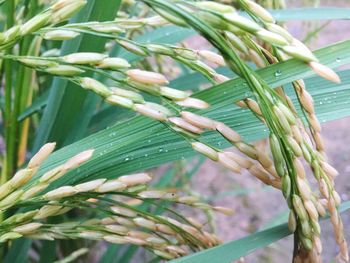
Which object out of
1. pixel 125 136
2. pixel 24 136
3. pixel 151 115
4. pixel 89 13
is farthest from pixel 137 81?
pixel 24 136

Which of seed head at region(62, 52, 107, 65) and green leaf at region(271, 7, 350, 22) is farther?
green leaf at region(271, 7, 350, 22)

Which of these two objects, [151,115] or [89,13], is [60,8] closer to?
[151,115]

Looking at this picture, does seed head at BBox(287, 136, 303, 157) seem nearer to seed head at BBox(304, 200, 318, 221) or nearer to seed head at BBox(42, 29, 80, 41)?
seed head at BBox(304, 200, 318, 221)

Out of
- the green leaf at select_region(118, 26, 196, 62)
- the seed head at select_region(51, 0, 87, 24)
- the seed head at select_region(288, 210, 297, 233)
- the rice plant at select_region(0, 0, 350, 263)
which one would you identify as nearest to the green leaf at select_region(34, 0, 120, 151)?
the rice plant at select_region(0, 0, 350, 263)

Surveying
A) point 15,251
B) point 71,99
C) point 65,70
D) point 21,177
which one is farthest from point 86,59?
point 15,251

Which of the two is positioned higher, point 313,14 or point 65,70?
point 313,14

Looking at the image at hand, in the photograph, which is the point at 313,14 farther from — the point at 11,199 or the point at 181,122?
the point at 11,199
